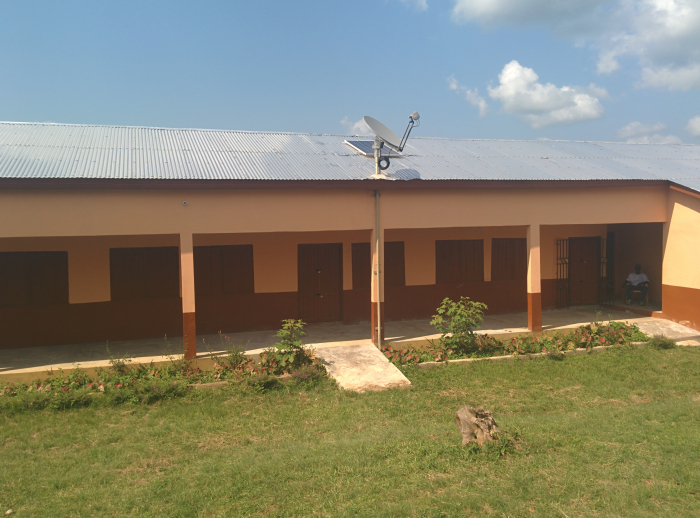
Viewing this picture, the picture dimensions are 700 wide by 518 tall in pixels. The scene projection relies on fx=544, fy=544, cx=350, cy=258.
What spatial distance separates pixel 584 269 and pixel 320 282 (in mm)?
6969

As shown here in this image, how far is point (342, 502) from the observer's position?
4652 millimetres

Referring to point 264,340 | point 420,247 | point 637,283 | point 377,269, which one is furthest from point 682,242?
point 264,340

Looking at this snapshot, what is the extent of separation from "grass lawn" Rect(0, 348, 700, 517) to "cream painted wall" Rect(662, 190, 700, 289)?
A: 3333mm

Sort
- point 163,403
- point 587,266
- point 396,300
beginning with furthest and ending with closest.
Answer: point 587,266
point 396,300
point 163,403

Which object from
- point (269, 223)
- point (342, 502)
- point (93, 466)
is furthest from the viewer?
point (269, 223)

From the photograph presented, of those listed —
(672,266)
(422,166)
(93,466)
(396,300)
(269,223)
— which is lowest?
(93,466)

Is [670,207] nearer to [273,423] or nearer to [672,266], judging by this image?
[672,266]

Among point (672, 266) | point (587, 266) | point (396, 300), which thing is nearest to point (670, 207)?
point (672, 266)

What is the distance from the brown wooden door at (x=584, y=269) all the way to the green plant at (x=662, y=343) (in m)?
3.57

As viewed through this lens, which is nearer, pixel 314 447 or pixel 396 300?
pixel 314 447

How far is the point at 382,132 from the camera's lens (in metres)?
10.2

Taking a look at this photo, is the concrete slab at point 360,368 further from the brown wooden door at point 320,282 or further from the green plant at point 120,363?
the green plant at point 120,363

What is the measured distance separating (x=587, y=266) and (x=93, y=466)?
12.3 metres

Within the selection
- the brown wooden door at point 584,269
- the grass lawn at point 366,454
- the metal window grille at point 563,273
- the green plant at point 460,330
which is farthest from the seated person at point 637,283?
the green plant at point 460,330
